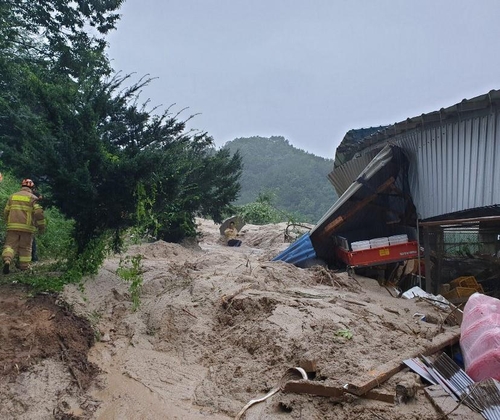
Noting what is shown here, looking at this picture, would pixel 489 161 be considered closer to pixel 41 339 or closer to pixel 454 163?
pixel 454 163

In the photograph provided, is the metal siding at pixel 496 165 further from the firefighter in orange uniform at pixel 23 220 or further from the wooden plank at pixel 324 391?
the firefighter in orange uniform at pixel 23 220

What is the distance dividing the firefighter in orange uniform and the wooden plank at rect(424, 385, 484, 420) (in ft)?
19.3

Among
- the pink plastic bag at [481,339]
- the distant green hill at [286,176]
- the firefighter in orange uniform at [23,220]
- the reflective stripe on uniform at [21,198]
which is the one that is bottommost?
the pink plastic bag at [481,339]

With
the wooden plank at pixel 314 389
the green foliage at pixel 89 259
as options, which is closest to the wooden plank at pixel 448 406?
the wooden plank at pixel 314 389

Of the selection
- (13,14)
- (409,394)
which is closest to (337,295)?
(409,394)

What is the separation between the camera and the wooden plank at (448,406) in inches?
129

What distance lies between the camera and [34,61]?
13.7 meters

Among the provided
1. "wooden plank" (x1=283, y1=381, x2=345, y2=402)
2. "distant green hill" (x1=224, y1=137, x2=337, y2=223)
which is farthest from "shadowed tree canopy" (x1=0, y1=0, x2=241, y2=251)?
"distant green hill" (x1=224, y1=137, x2=337, y2=223)

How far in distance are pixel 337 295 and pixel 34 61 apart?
42.3ft

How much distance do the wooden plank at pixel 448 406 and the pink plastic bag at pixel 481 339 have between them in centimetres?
62

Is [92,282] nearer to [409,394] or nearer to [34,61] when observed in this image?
[409,394]

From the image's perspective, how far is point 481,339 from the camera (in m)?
4.11

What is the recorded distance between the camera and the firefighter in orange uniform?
6488mm

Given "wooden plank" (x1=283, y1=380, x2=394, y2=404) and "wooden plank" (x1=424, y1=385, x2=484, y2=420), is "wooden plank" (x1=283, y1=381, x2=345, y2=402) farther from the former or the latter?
"wooden plank" (x1=424, y1=385, x2=484, y2=420)
